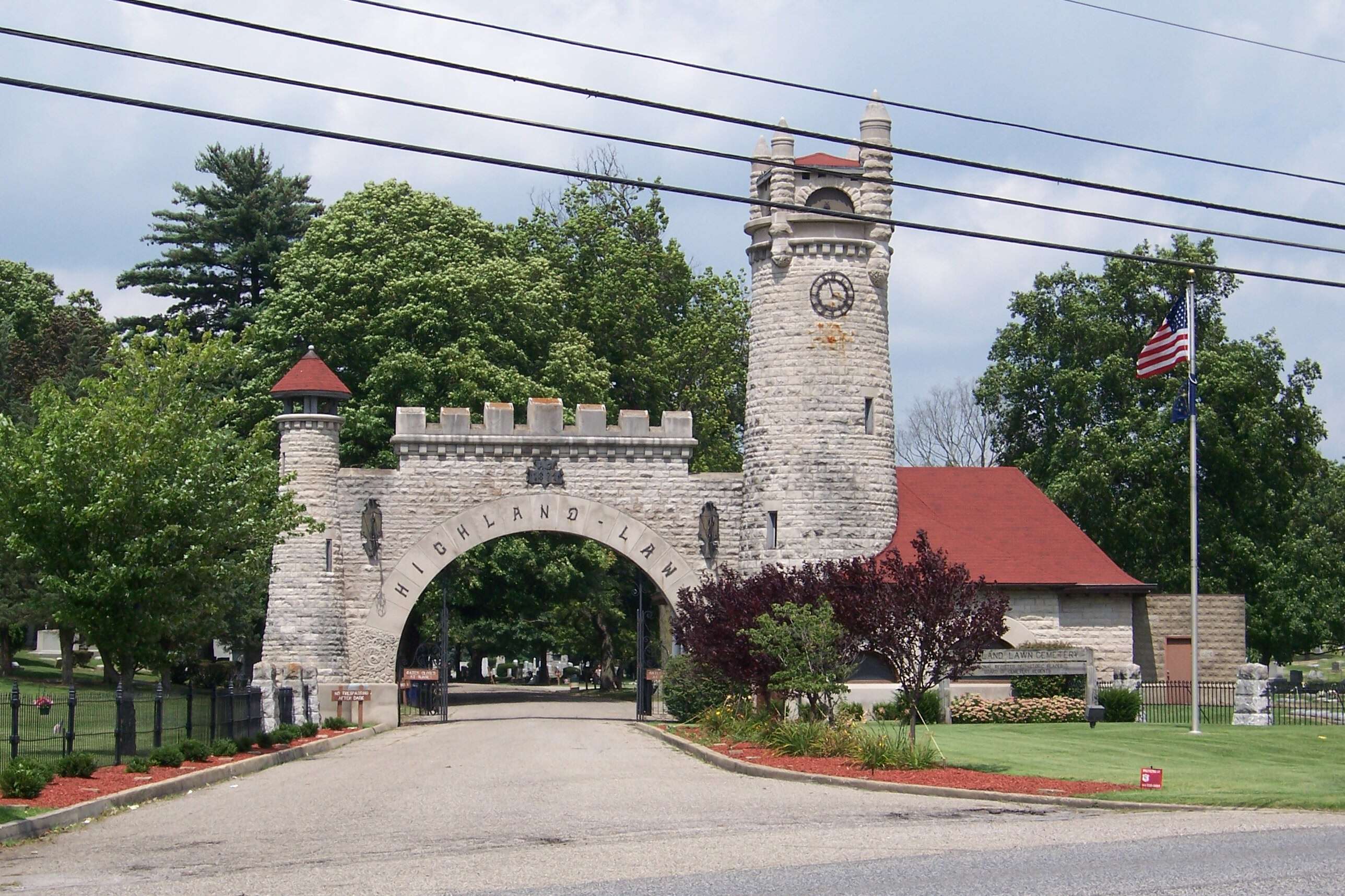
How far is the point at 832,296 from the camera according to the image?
36.0 metres

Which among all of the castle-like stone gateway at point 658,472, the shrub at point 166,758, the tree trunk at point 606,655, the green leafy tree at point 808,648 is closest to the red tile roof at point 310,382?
the castle-like stone gateway at point 658,472

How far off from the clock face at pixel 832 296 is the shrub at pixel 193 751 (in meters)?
17.7

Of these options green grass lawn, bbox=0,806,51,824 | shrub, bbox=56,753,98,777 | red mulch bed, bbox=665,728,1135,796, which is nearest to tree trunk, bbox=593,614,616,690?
red mulch bed, bbox=665,728,1135,796

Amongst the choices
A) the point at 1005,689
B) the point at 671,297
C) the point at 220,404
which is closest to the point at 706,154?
the point at 220,404

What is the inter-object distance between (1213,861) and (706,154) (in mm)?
8796

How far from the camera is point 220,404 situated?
93.7ft

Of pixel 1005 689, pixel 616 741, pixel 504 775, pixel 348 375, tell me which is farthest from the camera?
pixel 348 375

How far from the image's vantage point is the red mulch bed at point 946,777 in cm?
1847

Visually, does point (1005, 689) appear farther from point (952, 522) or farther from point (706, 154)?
point (706, 154)

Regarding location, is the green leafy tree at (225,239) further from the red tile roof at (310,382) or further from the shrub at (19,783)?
the shrub at (19,783)

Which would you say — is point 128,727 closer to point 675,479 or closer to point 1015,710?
point 675,479

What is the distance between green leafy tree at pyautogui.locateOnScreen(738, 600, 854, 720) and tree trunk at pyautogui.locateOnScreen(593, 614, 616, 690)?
35.0m

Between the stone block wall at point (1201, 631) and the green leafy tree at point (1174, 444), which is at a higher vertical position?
the green leafy tree at point (1174, 444)

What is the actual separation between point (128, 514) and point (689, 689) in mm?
14324
